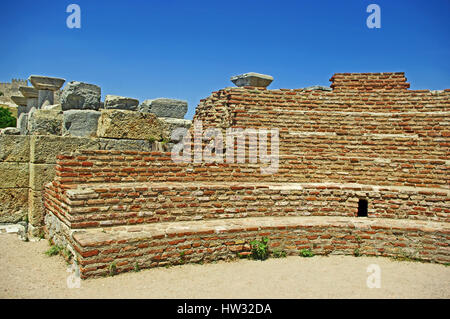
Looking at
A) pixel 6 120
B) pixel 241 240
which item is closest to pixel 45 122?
pixel 241 240

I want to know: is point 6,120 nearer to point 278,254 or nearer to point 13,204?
point 13,204

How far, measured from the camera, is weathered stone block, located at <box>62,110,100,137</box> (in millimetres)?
6199

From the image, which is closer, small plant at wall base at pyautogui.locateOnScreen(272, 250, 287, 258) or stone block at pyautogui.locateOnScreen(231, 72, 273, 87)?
small plant at wall base at pyautogui.locateOnScreen(272, 250, 287, 258)

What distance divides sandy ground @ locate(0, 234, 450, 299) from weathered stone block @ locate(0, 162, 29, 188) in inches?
42.3

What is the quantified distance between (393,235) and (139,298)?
13.2 ft

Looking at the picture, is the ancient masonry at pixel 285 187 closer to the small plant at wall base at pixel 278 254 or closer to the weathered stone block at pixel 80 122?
the small plant at wall base at pixel 278 254

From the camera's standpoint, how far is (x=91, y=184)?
499cm

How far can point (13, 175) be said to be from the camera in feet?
18.7

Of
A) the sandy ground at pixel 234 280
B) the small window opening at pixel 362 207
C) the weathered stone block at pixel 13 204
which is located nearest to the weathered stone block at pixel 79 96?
the weathered stone block at pixel 13 204

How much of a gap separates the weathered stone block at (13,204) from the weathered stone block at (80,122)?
4.13 ft

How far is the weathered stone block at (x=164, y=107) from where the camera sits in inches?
289

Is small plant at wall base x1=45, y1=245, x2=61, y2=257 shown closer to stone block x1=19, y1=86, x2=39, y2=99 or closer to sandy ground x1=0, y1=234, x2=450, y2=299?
sandy ground x1=0, y1=234, x2=450, y2=299

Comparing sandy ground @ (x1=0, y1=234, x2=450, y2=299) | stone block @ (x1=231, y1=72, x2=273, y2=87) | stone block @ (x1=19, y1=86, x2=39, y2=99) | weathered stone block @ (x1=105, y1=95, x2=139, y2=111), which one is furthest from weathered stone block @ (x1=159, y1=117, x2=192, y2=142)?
stone block @ (x1=19, y1=86, x2=39, y2=99)
